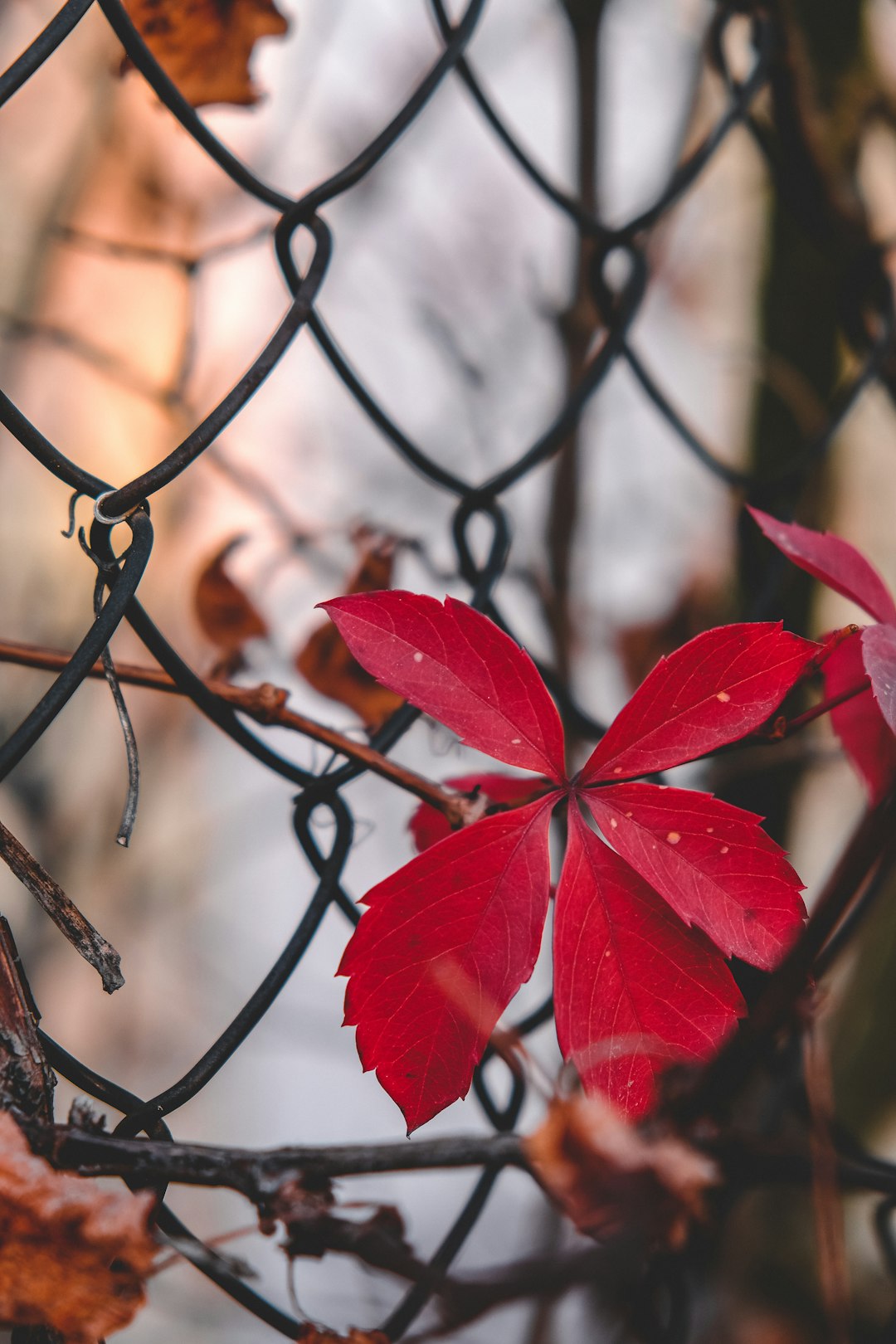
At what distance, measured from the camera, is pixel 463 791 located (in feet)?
1.26

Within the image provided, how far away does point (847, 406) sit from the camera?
0.61 m

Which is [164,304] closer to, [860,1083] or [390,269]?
[390,269]

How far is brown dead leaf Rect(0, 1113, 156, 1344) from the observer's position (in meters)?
0.25

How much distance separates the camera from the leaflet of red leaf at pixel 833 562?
33cm

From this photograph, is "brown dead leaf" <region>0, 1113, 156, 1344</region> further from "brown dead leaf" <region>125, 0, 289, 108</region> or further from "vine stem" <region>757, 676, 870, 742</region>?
"brown dead leaf" <region>125, 0, 289, 108</region>

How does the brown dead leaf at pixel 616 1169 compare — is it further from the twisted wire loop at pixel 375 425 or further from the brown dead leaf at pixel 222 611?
the brown dead leaf at pixel 222 611

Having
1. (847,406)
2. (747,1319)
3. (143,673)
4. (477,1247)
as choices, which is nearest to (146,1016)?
(477,1247)

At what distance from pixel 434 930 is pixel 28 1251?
153mm

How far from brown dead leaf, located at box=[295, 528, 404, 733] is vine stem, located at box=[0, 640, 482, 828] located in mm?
196

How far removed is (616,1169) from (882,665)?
Result: 180 millimetres

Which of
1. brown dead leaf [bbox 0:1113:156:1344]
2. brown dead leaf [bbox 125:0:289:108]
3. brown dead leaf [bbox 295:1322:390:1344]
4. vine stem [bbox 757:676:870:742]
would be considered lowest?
brown dead leaf [bbox 295:1322:390:1344]

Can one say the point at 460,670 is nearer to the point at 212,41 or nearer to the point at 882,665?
the point at 882,665

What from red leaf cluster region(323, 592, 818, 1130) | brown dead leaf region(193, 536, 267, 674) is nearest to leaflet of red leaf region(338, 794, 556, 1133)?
red leaf cluster region(323, 592, 818, 1130)

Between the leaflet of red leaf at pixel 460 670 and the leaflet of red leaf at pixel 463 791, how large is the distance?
7 cm
